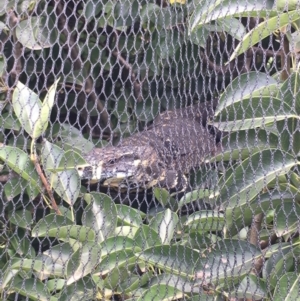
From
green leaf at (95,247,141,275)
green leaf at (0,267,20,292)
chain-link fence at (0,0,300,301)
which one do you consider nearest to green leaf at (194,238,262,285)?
chain-link fence at (0,0,300,301)

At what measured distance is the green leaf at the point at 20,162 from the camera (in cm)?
96

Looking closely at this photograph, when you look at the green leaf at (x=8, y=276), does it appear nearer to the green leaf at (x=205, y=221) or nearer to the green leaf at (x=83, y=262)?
the green leaf at (x=83, y=262)

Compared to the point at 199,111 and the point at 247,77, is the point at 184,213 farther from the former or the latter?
the point at 247,77

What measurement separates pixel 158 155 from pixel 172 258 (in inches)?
10.6

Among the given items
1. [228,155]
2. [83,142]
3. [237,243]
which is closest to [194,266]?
[237,243]

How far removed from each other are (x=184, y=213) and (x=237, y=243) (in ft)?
0.87

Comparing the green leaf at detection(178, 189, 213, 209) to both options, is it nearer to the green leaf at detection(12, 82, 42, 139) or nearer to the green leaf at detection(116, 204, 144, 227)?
the green leaf at detection(116, 204, 144, 227)

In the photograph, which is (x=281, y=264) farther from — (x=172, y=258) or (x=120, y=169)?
(x=120, y=169)

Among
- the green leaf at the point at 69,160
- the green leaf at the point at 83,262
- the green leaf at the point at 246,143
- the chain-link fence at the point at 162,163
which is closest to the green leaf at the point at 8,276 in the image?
the chain-link fence at the point at 162,163

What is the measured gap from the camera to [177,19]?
1142 millimetres

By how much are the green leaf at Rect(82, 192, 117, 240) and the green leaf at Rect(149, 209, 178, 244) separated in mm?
73

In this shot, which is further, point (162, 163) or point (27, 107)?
point (162, 163)

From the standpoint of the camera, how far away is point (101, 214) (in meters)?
0.98

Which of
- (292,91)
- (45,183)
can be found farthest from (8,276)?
(292,91)
